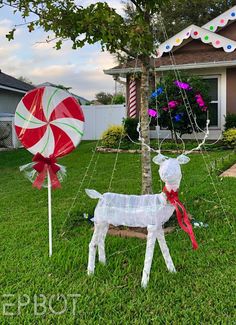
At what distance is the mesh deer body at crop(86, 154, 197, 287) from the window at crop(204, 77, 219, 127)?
910 cm

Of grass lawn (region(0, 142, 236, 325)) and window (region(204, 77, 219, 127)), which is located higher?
window (region(204, 77, 219, 127))

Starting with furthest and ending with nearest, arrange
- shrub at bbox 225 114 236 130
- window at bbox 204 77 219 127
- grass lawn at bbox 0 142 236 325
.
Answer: window at bbox 204 77 219 127
shrub at bbox 225 114 236 130
grass lawn at bbox 0 142 236 325

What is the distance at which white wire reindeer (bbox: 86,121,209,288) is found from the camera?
10.2 feet

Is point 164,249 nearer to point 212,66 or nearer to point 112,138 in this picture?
point 112,138

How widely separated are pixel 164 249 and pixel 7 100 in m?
16.2

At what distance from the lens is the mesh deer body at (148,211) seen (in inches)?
122

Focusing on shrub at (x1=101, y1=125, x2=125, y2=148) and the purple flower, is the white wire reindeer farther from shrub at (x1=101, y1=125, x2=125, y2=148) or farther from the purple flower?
shrub at (x1=101, y1=125, x2=125, y2=148)

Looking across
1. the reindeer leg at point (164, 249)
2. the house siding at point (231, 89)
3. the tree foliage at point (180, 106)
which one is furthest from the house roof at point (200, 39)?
the reindeer leg at point (164, 249)

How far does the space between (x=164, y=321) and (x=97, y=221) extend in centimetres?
104

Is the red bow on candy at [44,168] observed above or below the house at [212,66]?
below

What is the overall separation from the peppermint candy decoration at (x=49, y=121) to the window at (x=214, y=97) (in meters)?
8.68

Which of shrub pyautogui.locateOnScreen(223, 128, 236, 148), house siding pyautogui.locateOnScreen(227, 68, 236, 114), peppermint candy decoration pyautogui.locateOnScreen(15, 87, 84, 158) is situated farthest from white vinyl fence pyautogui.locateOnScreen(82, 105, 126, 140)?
peppermint candy decoration pyautogui.locateOnScreen(15, 87, 84, 158)

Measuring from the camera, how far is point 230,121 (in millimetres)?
11227

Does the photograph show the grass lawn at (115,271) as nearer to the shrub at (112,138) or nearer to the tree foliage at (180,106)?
the tree foliage at (180,106)
